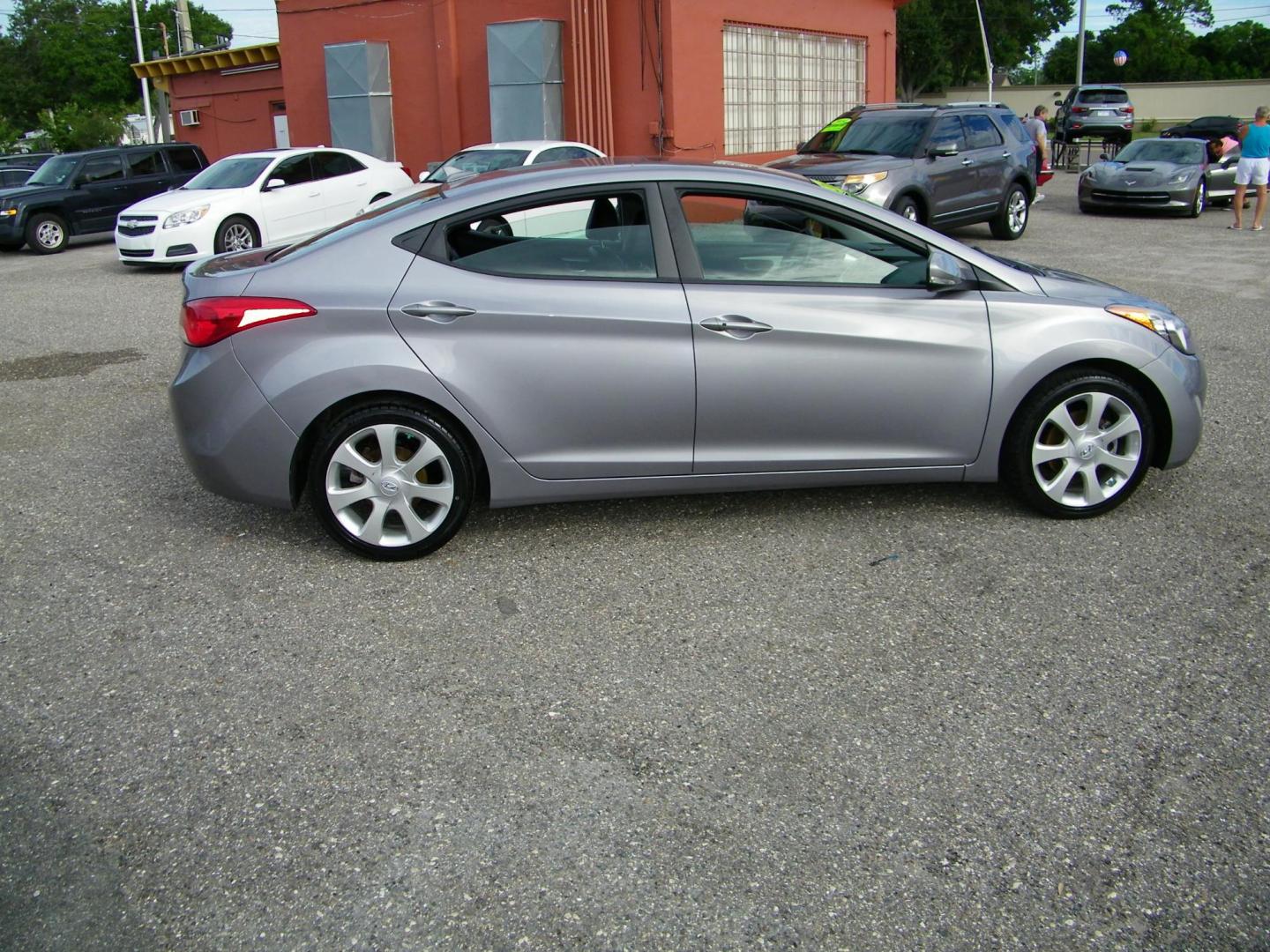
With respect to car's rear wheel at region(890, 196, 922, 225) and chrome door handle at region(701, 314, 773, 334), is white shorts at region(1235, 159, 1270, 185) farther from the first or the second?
chrome door handle at region(701, 314, 773, 334)

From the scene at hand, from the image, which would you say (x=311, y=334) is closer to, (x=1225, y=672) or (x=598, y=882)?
(x=598, y=882)

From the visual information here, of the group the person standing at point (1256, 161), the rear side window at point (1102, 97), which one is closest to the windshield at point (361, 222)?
the person standing at point (1256, 161)

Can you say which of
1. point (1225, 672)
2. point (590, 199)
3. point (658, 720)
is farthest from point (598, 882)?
point (590, 199)

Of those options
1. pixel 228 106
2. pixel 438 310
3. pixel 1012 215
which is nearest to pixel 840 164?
pixel 1012 215

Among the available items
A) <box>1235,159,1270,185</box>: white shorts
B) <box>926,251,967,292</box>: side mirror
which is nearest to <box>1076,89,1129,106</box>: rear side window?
<box>1235,159,1270,185</box>: white shorts

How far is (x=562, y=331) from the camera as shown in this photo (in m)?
4.66

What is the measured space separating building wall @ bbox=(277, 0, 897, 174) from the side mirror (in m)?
15.0

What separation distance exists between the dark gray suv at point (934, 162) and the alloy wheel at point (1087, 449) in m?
8.14

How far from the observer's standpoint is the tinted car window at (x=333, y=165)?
641 inches

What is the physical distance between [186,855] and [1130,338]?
4.18m

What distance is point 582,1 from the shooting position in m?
18.9

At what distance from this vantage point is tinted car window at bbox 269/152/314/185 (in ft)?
51.3

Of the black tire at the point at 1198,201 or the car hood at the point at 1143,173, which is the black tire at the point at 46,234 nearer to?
the car hood at the point at 1143,173

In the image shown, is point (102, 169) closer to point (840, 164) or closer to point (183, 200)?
point (183, 200)
